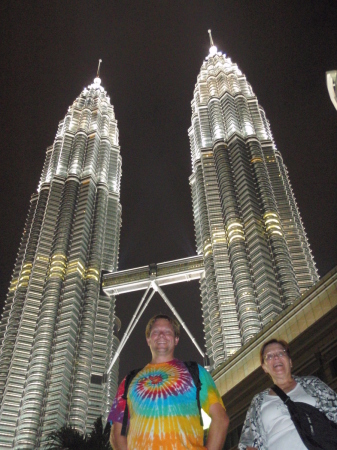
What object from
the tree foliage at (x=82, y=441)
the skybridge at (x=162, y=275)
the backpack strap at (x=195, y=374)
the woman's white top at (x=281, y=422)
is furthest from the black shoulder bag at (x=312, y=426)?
the skybridge at (x=162, y=275)

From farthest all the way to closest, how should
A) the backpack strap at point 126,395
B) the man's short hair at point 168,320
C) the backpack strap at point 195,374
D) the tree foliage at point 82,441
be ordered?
the tree foliage at point 82,441
the man's short hair at point 168,320
the backpack strap at point 126,395
the backpack strap at point 195,374

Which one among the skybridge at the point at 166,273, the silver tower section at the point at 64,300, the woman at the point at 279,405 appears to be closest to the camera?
the woman at the point at 279,405

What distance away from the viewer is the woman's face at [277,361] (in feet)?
18.6

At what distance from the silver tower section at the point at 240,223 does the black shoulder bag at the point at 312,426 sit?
2258 inches

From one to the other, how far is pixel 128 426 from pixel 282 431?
5.09 feet

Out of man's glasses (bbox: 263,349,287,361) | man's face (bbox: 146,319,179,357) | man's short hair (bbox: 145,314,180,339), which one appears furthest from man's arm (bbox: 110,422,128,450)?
man's glasses (bbox: 263,349,287,361)

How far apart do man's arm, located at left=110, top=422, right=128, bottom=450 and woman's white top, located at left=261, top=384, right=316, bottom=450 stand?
1.47m

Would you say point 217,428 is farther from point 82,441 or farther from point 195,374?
point 82,441

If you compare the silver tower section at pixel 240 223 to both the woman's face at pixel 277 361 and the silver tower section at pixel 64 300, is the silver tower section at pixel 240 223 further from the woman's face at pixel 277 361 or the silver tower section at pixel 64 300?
the woman's face at pixel 277 361

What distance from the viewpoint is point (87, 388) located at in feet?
256

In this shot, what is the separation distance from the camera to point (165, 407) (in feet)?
16.1

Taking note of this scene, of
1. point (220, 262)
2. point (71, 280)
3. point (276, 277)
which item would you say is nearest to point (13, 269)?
point (71, 280)

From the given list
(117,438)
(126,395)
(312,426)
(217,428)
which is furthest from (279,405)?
(117,438)

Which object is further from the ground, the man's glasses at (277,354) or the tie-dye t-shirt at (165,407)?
the man's glasses at (277,354)
